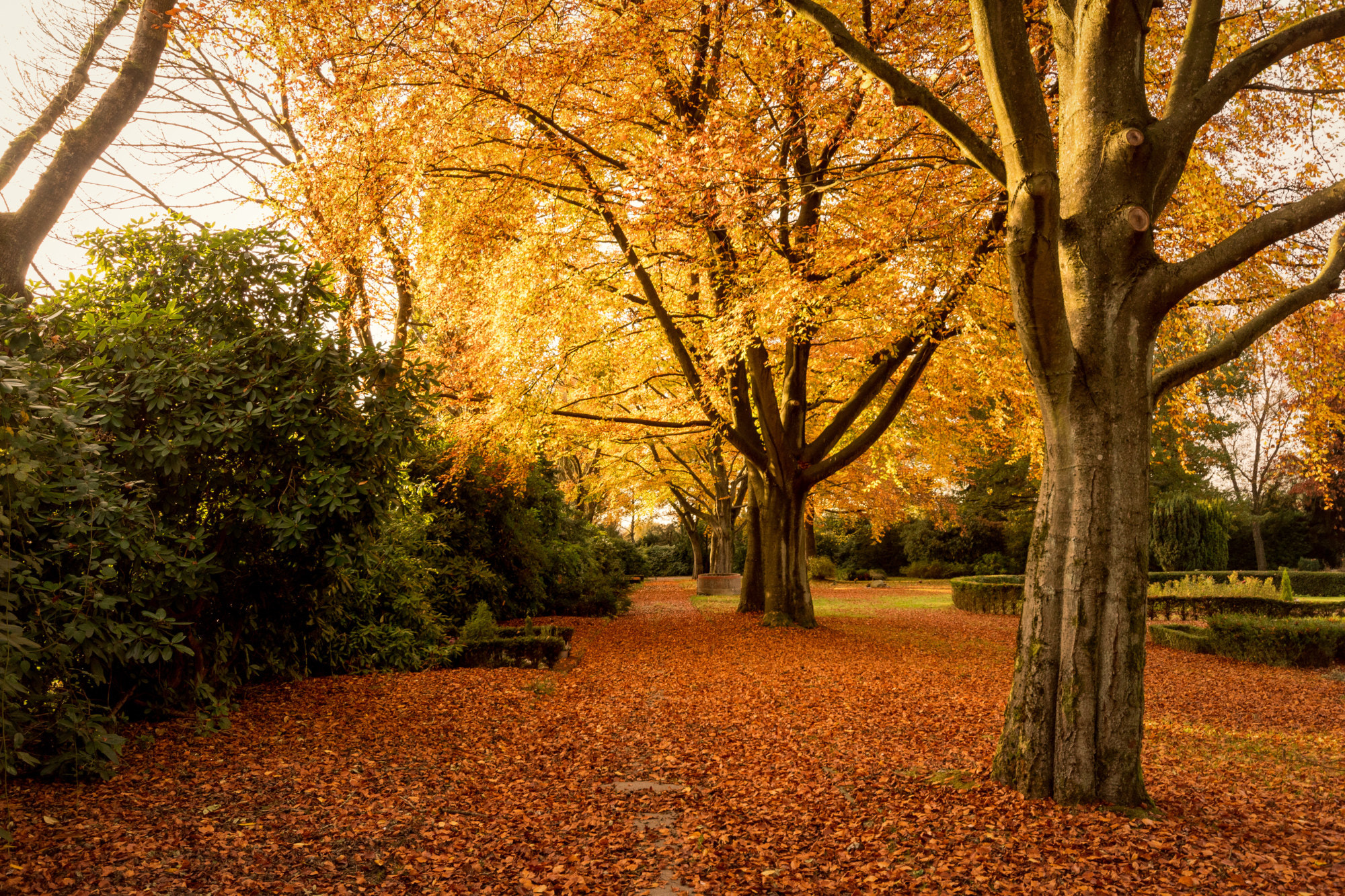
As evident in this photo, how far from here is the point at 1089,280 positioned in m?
4.29

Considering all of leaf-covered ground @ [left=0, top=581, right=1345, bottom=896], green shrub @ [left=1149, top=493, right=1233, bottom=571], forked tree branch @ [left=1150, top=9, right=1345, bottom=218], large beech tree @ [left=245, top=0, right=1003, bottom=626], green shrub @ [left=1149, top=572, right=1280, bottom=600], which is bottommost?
leaf-covered ground @ [left=0, top=581, right=1345, bottom=896]

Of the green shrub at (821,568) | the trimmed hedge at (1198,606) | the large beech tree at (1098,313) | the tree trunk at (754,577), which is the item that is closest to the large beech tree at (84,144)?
the large beech tree at (1098,313)

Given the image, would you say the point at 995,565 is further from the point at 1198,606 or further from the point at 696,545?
the point at 1198,606

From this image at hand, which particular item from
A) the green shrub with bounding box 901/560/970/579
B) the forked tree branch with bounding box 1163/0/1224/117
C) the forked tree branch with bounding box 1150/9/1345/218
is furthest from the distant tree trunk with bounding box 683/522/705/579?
the forked tree branch with bounding box 1150/9/1345/218

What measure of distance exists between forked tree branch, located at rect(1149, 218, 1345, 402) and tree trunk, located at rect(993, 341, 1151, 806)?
1.30 feet

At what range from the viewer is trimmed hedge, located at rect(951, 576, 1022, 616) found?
730 inches

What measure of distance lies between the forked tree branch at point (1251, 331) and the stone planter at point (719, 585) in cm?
2018

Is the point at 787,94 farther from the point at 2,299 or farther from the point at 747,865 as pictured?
the point at 747,865

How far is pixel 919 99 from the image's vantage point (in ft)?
15.6

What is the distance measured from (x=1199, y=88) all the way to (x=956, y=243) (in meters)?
5.27

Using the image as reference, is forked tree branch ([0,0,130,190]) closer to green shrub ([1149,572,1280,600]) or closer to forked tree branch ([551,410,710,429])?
forked tree branch ([551,410,710,429])

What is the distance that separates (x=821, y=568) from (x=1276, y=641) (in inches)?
903

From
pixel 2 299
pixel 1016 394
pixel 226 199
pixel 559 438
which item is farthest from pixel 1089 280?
pixel 226 199

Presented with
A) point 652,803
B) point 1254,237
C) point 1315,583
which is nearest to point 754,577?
point 652,803
